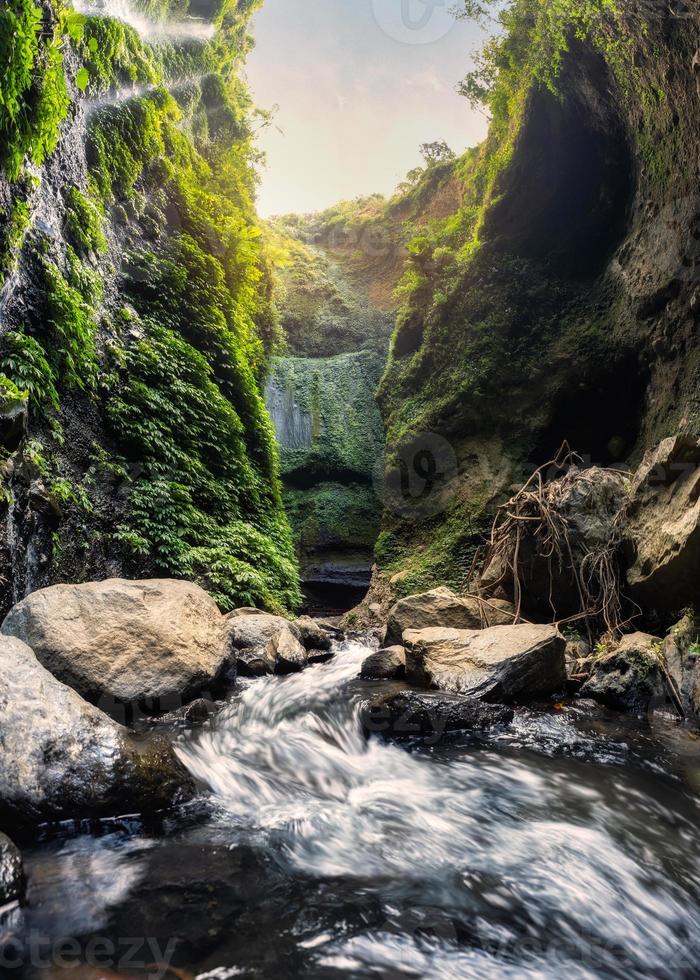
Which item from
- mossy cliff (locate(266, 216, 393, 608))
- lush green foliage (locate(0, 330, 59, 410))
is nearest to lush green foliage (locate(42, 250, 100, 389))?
lush green foliage (locate(0, 330, 59, 410))

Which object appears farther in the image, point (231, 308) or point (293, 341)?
point (293, 341)

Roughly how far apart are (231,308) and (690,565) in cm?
982

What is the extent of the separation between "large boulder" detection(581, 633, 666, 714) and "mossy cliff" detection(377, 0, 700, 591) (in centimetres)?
350

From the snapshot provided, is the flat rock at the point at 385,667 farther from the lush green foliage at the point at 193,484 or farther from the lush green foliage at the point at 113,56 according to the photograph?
the lush green foliage at the point at 113,56

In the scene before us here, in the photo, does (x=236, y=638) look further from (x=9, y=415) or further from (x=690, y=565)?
(x=690, y=565)

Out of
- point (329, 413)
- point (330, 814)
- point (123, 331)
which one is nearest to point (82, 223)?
point (123, 331)

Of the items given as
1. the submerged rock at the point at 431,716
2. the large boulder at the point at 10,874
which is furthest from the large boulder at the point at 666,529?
the large boulder at the point at 10,874

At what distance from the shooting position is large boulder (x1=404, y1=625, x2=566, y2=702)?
4629mm

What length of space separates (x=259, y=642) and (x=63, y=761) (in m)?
3.86

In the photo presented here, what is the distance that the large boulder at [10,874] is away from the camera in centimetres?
188

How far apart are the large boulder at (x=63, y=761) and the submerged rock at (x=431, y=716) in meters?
1.74

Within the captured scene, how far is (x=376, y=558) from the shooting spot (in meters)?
12.1

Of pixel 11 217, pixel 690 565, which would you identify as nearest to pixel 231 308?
pixel 11 217

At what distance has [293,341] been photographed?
22.6 m
